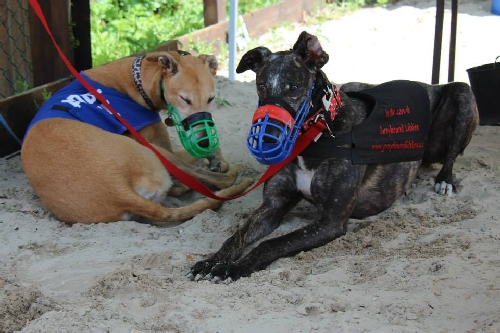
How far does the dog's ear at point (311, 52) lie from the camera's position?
3.98 m

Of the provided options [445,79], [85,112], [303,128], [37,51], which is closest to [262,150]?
[303,128]

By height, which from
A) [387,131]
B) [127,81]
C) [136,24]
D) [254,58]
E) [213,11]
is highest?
[254,58]

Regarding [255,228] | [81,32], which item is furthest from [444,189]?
[81,32]

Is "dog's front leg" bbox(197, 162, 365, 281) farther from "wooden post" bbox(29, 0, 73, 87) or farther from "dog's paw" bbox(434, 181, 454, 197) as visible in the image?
"wooden post" bbox(29, 0, 73, 87)

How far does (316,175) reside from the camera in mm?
4195

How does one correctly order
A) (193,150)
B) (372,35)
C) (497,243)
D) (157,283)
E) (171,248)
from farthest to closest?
(372,35), (193,150), (171,248), (497,243), (157,283)

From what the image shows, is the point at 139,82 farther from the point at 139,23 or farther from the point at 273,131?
the point at 139,23

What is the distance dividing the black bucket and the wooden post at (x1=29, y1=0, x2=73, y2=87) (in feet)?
11.9

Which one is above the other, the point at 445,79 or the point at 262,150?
the point at 262,150

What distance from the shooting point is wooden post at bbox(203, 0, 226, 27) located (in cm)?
877

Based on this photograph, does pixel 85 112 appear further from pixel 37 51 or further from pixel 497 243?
pixel 497 243

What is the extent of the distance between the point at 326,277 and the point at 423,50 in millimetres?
6091

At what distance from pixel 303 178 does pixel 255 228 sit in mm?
439

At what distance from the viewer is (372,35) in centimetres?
969
